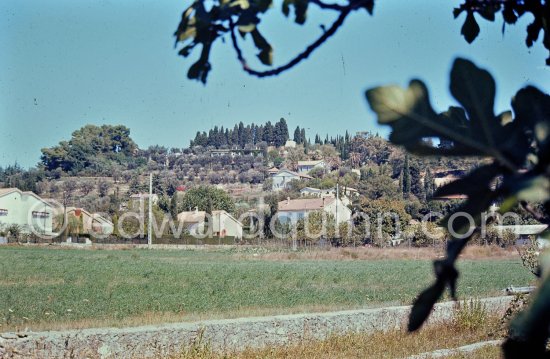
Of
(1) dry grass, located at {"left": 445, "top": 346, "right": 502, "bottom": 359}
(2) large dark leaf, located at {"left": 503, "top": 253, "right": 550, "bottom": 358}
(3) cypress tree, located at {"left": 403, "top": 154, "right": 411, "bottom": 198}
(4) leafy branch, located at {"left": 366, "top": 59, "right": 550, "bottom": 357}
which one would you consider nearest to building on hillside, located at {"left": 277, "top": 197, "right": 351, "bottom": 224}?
(3) cypress tree, located at {"left": 403, "top": 154, "right": 411, "bottom": 198}

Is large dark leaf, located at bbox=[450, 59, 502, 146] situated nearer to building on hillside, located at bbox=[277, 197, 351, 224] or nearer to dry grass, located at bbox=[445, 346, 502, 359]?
dry grass, located at bbox=[445, 346, 502, 359]

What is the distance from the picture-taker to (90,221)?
2665 inches

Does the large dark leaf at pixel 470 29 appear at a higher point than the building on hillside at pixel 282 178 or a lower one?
lower

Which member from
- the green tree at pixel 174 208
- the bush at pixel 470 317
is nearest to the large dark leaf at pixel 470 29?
the bush at pixel 470 317

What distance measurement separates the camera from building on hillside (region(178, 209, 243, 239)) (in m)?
69.9

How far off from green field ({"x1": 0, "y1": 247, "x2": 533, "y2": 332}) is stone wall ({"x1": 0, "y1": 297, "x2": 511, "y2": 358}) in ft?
6.28

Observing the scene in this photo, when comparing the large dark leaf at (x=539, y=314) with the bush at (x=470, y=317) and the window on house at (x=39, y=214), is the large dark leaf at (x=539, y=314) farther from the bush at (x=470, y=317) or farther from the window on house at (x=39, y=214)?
the window on house at (x=39, y=214)

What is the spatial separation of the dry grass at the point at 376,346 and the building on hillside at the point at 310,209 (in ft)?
177

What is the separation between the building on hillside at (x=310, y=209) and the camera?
223 ft

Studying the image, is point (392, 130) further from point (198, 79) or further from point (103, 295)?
point (103, 295)

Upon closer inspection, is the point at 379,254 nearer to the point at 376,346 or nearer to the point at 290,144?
the point at 376,346

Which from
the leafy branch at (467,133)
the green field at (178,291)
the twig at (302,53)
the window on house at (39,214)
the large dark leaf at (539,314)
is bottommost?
the green field at (178,291)

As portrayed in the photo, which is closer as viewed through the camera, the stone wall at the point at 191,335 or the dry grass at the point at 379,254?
the stone wall at the point at 191,335

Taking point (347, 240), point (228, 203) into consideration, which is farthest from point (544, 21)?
point (228, 203)
